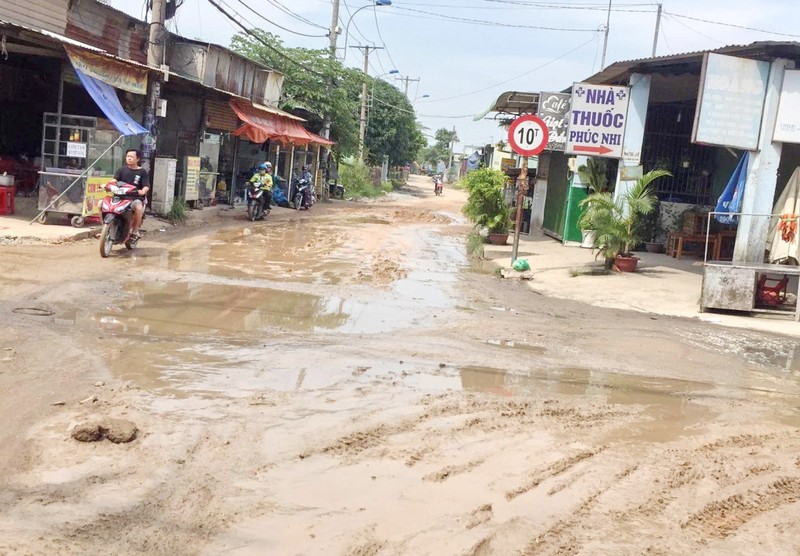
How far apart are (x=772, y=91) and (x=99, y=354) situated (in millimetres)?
10207

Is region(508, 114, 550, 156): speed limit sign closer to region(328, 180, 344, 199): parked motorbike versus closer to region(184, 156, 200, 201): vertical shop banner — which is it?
region(184, 156, 200, 201): vertical shop banner

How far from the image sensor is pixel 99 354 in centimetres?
636

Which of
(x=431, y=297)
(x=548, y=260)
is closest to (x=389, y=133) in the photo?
(x=548, y=260)

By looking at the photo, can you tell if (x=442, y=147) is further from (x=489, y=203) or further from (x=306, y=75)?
(x=489, y=203)

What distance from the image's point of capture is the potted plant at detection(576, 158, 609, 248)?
1730 cm

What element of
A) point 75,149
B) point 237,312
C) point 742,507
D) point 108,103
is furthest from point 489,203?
point 742,507

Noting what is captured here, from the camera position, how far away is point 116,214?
11656mm

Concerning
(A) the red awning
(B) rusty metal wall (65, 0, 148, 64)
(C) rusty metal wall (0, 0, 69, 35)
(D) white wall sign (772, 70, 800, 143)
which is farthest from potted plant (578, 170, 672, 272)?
(A) the red awning

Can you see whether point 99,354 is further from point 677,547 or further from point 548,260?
point 548,260

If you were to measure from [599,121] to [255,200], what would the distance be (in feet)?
32.5

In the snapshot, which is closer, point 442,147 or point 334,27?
point 334,27

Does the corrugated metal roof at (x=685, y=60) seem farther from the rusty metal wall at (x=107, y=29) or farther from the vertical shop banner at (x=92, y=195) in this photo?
the rusty metal wall at (x=107, y=29)

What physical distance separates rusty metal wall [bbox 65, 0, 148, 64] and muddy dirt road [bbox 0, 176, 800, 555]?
918 centimetres

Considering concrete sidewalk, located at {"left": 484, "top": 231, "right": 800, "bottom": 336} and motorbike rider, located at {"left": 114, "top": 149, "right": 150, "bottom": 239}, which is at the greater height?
motorbike rider, located at {"left": 114, "top": 149, "right": 150, "bottom": 239}
